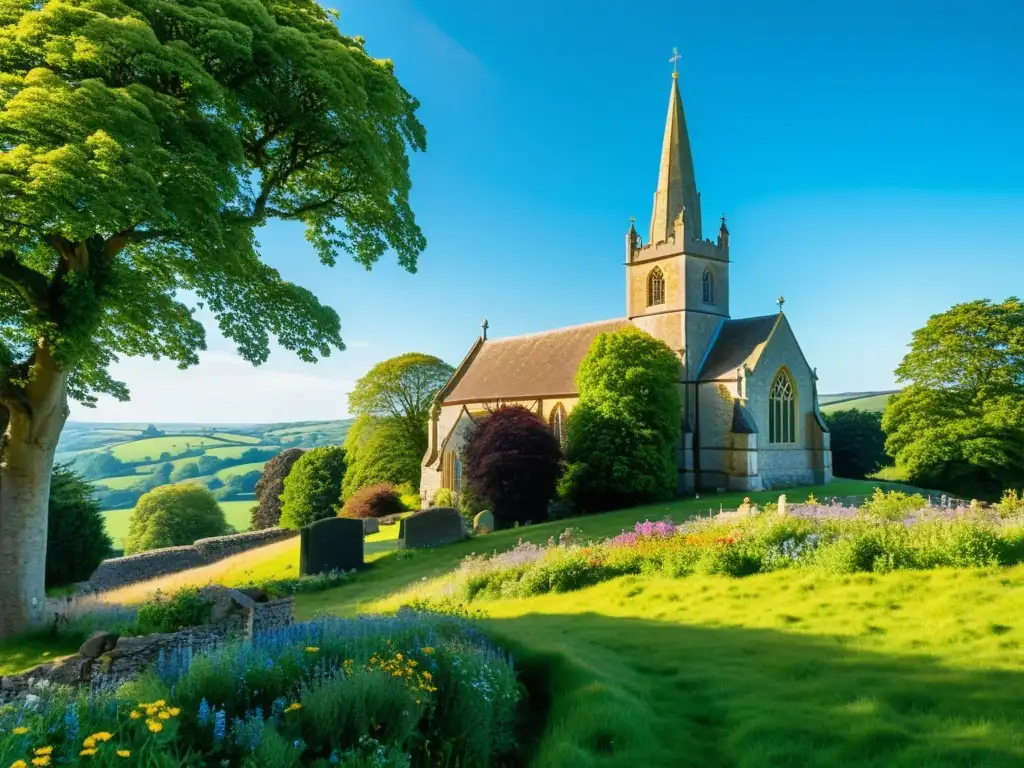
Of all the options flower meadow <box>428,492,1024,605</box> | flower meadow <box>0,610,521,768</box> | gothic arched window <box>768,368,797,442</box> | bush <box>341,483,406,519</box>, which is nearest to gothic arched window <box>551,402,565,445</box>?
gothic arched window <box>768,368,797,442</box>

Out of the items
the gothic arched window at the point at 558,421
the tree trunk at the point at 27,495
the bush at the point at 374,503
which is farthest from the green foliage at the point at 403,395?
the tree trunk at the point at 27,495

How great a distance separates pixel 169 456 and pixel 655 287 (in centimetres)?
7362

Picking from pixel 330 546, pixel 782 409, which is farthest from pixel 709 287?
pixel 330 546

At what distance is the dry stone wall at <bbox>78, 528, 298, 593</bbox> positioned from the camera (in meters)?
23.7

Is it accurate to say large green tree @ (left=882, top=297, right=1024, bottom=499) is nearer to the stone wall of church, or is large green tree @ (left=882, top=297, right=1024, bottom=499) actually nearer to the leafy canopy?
the stone wall of church

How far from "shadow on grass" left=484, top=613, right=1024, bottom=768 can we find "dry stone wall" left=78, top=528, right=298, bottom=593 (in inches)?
671

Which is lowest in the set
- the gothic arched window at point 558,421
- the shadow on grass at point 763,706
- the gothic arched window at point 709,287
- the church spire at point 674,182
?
the shadow on grass at point 763,706

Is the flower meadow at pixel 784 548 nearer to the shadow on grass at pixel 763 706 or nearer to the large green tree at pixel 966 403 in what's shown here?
the shadow on grass at pixel 763 706

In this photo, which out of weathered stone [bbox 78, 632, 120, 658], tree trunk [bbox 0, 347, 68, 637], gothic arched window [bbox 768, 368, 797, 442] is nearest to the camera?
weathered stone [bbox 78, 632, 120, 658]

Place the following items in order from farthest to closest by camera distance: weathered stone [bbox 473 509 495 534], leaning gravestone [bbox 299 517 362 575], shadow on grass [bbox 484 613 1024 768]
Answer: weathered stone [bbox 473 509 495 534], leaning gravestone [bbox 299 517 362 575], shadow on grass [bbox 484 613 1024 768]

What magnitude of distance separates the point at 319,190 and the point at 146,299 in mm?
4933

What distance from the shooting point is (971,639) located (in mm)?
8570

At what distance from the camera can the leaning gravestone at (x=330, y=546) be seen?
20.8 m

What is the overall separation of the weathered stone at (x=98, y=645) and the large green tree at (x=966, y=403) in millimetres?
36728
